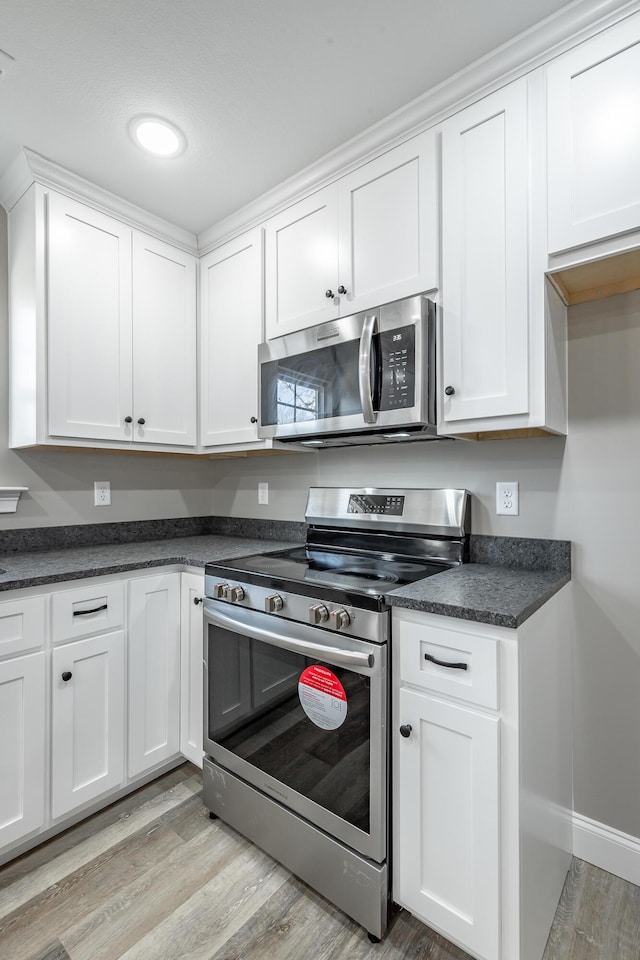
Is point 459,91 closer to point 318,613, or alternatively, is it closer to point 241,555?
point 318,613

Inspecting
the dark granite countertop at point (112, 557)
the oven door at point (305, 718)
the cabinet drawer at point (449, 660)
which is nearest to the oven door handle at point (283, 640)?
the oven door at point (305, 718)

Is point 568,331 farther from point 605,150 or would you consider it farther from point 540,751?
point 540,751

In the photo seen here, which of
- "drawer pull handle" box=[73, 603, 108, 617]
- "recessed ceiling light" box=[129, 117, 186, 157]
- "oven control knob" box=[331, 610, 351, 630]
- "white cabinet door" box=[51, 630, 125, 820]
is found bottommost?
"white cabinet door" box=[51, 630, 125, 820]

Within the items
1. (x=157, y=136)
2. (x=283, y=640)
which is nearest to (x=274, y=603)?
(x=283, y=640)

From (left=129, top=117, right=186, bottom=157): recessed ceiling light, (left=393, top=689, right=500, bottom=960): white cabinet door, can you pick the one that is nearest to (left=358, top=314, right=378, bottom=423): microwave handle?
(left=393, top=689, right=500, bottom=960): white cabinet door

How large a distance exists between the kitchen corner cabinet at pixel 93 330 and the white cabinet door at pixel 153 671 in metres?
0.71

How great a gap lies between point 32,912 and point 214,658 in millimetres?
844

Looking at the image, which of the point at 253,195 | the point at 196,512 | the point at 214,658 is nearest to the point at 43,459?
the point at 196,512

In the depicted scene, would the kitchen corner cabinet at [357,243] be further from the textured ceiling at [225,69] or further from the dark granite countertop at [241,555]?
the dark granite countertop at [241,555]

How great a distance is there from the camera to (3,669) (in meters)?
1.51

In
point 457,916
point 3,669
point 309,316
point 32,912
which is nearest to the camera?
point 457,916

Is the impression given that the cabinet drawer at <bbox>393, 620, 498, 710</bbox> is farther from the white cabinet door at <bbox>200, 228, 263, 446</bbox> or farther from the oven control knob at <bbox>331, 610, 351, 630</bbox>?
the white cabinet door at <bbox>200, 228, 263, 446</bbox>

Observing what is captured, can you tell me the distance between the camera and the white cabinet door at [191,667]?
193cm

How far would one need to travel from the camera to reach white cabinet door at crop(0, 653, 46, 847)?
151 cm
